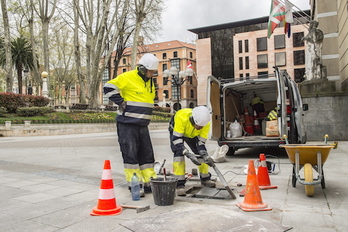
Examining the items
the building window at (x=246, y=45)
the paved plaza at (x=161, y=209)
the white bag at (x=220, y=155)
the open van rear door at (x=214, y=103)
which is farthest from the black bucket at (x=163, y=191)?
the building window at (x=246, y=45)

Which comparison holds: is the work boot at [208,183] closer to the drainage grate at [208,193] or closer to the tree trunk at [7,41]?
the drainage grate at [208,193]

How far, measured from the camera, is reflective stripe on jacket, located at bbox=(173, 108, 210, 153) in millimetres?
5171

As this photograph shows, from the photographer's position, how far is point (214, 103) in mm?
9602

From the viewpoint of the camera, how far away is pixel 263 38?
5528 centimetres

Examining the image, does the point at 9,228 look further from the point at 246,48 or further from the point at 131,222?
the point at 246,48

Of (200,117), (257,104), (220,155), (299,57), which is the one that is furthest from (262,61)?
(200,117)

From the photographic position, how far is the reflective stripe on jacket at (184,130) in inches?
204

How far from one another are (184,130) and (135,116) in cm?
90

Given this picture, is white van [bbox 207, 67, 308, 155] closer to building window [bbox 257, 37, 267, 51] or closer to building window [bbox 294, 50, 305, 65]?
Answer: building window [bbox 294, 50, 305, 65]

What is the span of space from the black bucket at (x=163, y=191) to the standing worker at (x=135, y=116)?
607 mm

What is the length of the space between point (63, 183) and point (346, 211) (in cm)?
440

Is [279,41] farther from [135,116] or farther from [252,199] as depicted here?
[252,199]

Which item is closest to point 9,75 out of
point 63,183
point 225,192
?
point 63,183

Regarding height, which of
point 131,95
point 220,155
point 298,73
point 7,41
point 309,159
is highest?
point 298,73
